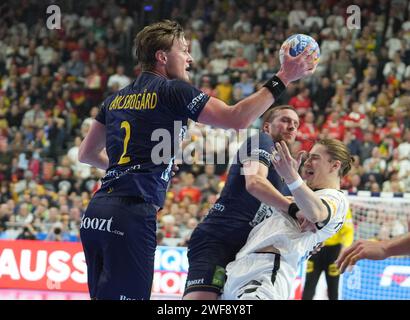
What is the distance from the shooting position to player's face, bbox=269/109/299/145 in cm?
568

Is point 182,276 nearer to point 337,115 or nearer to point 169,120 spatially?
point 337,115

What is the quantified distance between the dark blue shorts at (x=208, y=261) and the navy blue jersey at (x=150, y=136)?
0.69 m

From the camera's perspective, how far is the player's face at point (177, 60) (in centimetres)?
498

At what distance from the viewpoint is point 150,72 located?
16.4 ft

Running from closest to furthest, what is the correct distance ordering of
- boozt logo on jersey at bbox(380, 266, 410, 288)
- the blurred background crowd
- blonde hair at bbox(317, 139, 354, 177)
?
blonde hair at bbox(317, 139, 354, 177)
boozt logo on jersey at bbox(380, 266, 410, 288)
the blurred background crowd

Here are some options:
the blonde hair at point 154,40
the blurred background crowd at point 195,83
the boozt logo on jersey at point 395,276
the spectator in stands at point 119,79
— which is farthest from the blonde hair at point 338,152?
the spectator in stands at point 119,79

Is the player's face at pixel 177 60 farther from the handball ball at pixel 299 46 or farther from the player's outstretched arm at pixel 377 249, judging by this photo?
the player's outstretched arm at pixel 377 249

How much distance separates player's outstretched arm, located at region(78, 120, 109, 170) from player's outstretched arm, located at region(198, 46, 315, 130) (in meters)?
1.03

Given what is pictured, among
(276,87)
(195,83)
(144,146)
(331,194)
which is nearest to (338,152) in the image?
(331,194)

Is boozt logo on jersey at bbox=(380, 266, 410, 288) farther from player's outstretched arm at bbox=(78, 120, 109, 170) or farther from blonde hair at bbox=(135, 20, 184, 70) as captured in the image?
blonde hair at bbox=(135, 20, 184, 70)

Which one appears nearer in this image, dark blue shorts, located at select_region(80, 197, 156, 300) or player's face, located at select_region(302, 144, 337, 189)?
dark blue shorts, located at select_region(80, 197, 156, 300)

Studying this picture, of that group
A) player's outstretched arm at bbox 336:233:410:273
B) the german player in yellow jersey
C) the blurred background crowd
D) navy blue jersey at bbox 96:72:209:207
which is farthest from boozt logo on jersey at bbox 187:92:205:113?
the blurred background crowd

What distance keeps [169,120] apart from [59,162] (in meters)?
12.5

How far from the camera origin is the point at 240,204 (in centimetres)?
546
